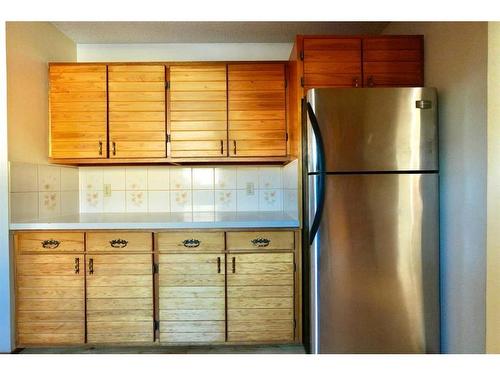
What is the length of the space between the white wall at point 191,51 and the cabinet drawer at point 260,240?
61.3 inches

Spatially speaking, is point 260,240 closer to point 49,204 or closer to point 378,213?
point 378,213

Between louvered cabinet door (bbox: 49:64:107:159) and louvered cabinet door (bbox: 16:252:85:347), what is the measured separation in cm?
77

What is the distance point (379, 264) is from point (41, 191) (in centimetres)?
228

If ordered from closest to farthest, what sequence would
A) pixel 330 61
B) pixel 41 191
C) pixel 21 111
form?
1. pixel 330 61
2. pixel 21 111
3. pixel 41 191

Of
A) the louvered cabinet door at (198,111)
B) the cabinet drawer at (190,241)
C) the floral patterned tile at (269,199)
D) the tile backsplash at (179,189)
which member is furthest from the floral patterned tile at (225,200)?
the cabinet drawer at (190,241)

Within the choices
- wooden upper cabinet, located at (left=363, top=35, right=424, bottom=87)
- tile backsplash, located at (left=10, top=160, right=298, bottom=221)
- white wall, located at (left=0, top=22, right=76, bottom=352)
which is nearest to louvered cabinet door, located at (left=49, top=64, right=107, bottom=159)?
white wall, located at (left=0, top=22, right=76, bottom=352)

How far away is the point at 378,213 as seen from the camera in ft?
6.00

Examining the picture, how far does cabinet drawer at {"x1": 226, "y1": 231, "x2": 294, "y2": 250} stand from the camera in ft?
7.11

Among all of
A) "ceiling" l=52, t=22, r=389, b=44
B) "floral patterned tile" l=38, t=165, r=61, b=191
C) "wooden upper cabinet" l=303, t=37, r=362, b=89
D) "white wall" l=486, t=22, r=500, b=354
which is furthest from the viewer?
"ceiling" l=52, t=22, r=389, b=44

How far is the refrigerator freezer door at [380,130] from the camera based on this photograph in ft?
5.98

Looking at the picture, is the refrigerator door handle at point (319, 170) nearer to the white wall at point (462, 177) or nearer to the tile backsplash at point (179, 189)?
the white wall at point (462, 177)

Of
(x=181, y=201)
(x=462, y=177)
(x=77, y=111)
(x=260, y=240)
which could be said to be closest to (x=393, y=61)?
(x=462, y=177)

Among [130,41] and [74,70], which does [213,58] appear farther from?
[74,70]

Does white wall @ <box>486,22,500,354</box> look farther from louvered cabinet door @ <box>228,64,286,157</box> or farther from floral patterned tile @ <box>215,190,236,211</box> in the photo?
floral patterned tile @ <box>215,190,236,211</box>
